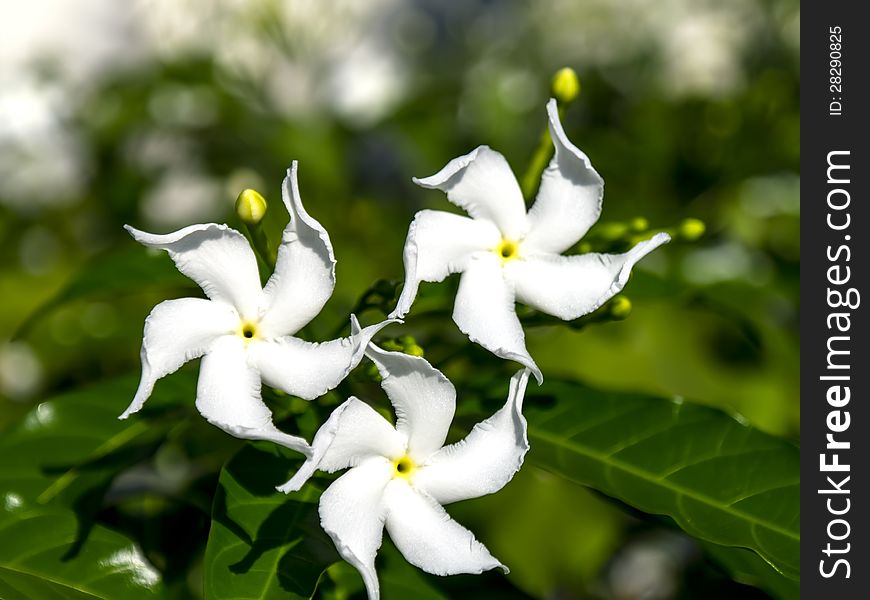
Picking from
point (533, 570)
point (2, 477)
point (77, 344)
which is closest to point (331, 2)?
point (77, 344)

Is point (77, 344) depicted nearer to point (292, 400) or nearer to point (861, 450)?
point (292, 400)

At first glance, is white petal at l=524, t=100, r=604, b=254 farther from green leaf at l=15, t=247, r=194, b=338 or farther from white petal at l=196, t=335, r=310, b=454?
green leaf at l=15, t=247, r=194, b=338

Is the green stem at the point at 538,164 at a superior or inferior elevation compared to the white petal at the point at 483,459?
superior

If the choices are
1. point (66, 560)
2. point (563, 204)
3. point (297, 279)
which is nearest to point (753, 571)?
point (563, 204)

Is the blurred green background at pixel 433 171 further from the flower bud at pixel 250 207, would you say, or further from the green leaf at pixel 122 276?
the flower bud at pixel 250 207

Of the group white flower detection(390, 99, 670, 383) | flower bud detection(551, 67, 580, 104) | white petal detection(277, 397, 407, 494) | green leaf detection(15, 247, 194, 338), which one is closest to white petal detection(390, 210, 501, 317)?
white flower detection(390, 99, 670, 383)

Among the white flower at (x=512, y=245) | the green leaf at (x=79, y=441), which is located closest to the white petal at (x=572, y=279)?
the white flower at (x=512, y=245)

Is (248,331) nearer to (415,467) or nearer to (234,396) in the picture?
(234,396)
